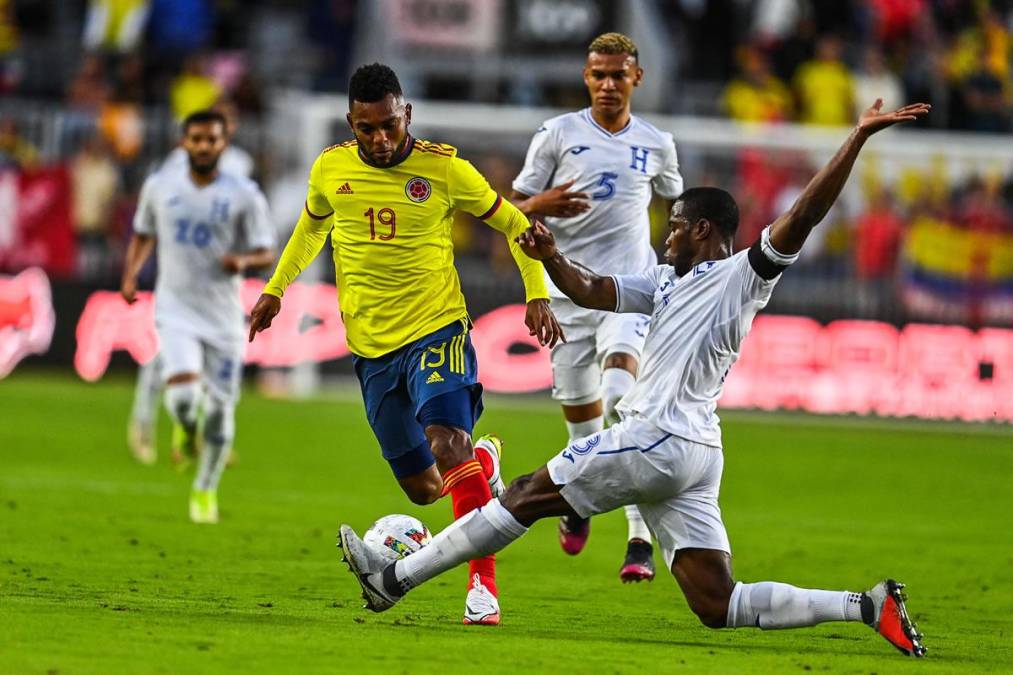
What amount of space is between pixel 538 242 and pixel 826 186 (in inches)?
51.8

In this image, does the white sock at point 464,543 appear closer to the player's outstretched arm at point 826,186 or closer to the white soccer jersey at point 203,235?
the player's outstretched arm at point 826,186

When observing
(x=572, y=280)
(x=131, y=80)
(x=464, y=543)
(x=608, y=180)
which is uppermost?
(x=131, y=80)

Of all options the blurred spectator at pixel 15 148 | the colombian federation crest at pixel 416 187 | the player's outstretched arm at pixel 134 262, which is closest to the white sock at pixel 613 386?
the colombian federation crest at pixel 416 187

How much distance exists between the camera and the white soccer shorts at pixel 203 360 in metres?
12.6

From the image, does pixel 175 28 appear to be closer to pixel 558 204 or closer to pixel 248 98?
pixel 248 98

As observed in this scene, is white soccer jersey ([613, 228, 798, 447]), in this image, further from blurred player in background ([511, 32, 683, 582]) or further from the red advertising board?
the red advertising board

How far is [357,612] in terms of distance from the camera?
8.55 meters

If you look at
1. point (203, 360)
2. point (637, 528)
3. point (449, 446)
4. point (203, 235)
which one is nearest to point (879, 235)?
point (203, 235)

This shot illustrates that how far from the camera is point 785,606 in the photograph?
7.74 m

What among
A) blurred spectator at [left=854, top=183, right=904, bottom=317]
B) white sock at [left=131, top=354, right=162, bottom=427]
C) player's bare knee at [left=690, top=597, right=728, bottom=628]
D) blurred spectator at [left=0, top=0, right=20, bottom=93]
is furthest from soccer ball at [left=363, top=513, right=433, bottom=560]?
blurred spectator at [left=0, top=0, right=20, bottom=93]

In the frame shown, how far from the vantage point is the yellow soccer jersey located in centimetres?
880

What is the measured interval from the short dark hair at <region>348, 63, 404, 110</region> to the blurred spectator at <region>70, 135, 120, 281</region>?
1503 centimetres

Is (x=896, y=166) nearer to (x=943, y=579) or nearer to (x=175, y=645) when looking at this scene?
(x=943, y=579)

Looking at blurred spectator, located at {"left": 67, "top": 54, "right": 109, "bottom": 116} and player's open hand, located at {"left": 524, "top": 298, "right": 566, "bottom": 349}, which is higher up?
blurred spectator, located at {"left": 67, "top": 54, "right": 109, "bottom": 116}
